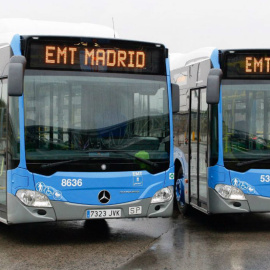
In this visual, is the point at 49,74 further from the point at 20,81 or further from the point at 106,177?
the point at 106,177

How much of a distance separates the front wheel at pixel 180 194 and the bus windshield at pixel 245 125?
237 cm

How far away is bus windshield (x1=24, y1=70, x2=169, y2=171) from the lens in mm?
A: 9180

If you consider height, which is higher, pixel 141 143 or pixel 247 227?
pixel 141 143

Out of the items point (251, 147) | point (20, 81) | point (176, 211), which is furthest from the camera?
point (176, 211)

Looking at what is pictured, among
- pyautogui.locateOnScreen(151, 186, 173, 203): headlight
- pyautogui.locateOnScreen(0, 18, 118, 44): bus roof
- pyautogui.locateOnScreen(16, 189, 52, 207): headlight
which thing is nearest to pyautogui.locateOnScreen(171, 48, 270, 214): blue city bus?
pyautogui.locateOnScreen(151, 186, 173, 203): headlight

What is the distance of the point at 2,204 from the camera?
9617mm

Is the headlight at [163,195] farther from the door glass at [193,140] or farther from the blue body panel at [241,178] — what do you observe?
the door glass at [193,140]

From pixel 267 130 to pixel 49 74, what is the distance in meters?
3.56

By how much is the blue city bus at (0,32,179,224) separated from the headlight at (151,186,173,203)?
1 centimetres

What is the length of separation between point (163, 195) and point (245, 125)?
179 centimetres

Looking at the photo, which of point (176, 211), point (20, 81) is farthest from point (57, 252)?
point (176, 211)

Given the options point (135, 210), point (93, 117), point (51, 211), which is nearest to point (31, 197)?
point (51, 211)

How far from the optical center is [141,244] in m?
9.55

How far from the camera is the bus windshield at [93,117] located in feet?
30.1
